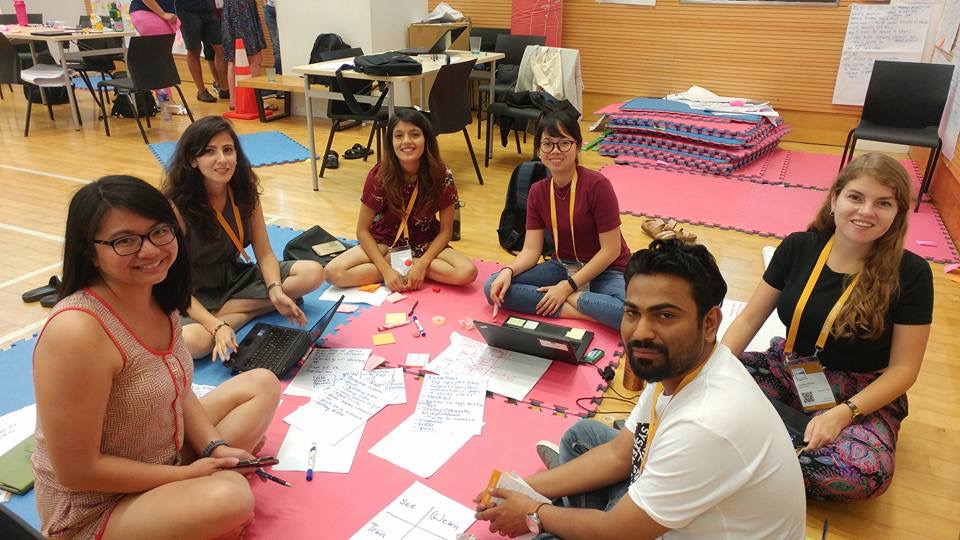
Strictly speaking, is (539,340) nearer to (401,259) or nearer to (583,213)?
(583,213)

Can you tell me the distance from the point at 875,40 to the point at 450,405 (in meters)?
5.52

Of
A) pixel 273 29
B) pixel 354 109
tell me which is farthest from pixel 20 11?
pixel 354 109

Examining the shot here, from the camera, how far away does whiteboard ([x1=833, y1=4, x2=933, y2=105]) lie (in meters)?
5.47

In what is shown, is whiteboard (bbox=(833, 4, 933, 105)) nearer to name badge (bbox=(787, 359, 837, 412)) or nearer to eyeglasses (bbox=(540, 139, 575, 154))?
eyeglasses (bbox=(540, 139, 575, 154))

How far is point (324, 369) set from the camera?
2551 mm

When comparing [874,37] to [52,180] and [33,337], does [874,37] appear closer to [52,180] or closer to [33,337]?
[33,337]

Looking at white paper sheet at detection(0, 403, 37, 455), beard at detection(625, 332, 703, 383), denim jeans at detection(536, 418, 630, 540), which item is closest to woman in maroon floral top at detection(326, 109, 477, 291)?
white paper sheet at detection(0, 403, 37, 455)

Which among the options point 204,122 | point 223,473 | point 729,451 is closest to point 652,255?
point 729,451

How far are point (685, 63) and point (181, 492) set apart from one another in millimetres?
6250

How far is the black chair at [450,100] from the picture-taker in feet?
15.2

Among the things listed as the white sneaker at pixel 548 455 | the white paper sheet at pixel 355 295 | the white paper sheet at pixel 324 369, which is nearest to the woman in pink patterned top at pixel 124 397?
the white paper sheet at pixel 324 369

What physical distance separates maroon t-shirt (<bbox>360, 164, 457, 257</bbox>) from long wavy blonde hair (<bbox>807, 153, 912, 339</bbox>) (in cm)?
183

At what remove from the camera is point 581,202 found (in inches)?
111

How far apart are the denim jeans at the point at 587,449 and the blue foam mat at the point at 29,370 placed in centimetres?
138
